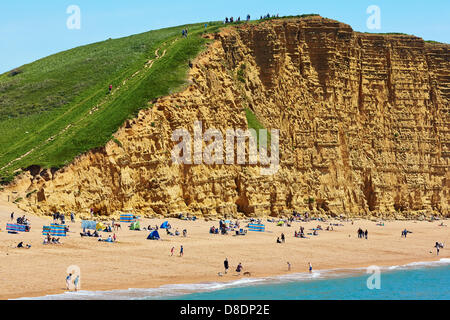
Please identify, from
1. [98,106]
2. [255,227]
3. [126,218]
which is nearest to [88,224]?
[126,218]

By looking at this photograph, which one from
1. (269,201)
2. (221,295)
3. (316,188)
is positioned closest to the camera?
(221,295)

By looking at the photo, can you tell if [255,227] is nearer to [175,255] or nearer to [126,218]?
[126,218]

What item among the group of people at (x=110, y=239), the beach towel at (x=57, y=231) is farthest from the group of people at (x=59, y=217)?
the group of people at (x=110, y=239)

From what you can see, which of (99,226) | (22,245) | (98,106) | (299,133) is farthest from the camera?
(299,133)

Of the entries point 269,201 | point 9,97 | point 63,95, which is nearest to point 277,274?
point 269,201

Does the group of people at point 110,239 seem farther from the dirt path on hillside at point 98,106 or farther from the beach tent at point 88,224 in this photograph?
the dirt path on hillside at point 98,106

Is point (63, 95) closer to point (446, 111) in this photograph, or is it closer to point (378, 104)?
point (378, 104)
